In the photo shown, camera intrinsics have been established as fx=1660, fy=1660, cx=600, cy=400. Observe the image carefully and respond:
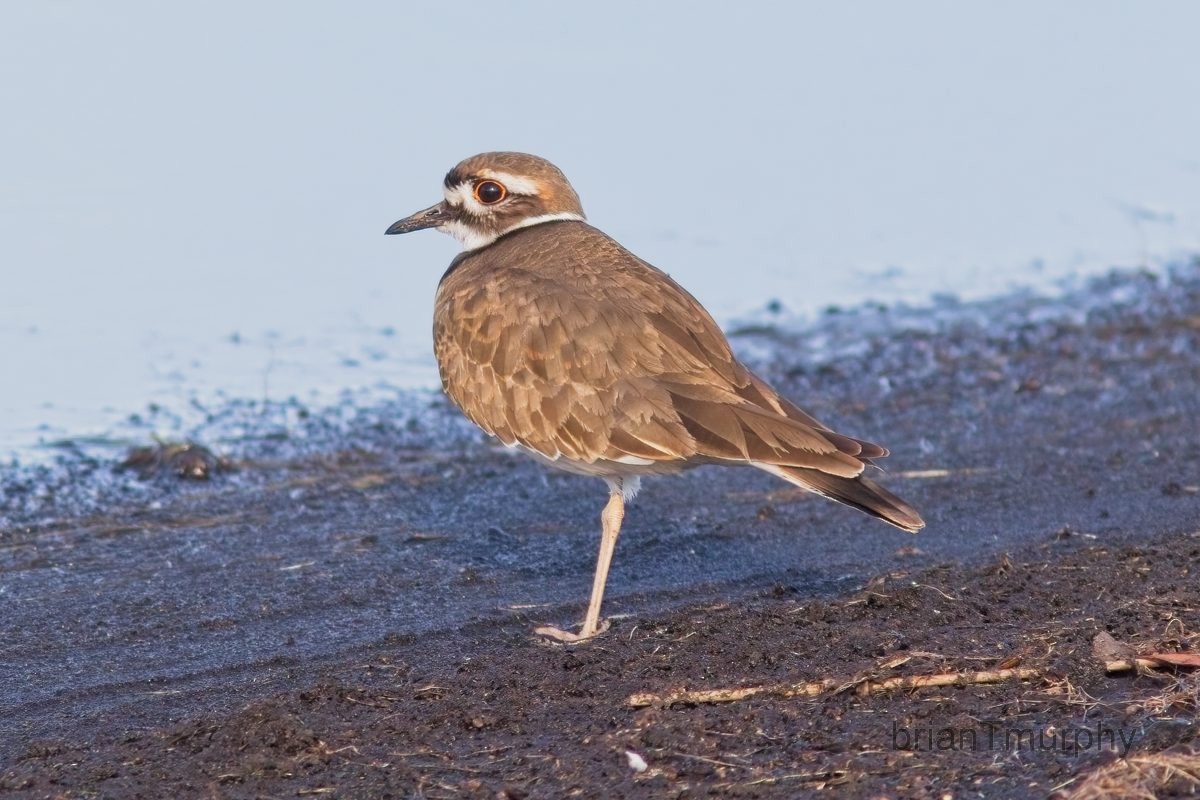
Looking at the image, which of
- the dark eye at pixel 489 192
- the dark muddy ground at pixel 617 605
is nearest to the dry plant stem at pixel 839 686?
the dark muddy ground at pixel 617 605

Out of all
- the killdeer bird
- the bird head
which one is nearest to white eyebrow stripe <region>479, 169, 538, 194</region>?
the bird head

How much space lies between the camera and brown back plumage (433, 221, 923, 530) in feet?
19.8

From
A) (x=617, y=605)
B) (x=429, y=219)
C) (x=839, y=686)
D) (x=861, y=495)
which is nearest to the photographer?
(x=839, y=686)

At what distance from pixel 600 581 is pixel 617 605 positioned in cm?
38

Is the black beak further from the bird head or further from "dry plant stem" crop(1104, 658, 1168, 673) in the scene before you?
"dry plant stem" crop(1104, 658, 1168, 673)

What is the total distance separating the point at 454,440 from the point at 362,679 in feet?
12.9

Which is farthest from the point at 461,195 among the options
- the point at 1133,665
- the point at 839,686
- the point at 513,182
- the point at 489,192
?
the point at 1133,665

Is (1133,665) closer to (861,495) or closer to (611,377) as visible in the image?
(861,495)

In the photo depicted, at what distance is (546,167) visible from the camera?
7.66 metres

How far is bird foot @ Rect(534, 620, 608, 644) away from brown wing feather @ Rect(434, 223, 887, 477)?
26.1 inches

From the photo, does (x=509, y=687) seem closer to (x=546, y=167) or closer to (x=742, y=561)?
(x=742, y=561)

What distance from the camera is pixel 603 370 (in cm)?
636

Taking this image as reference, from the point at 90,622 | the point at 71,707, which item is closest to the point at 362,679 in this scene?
the point at 71,707

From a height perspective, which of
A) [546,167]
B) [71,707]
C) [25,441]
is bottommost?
[71,707]
